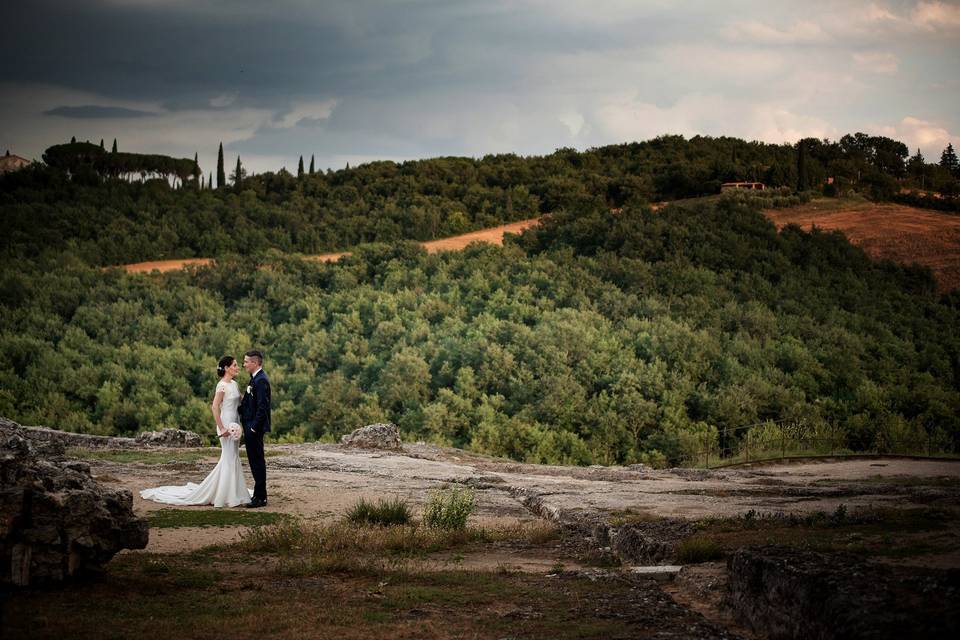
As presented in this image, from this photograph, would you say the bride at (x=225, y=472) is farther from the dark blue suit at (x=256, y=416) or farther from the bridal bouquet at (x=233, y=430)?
the dark blue suit at (x=256, y=416)

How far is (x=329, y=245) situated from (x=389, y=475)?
68.9 m

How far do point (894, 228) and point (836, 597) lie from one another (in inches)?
2721

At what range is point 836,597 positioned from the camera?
7.29 metres

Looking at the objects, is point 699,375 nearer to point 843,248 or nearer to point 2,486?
point 843,248

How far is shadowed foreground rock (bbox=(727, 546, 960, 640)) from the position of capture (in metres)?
6.52

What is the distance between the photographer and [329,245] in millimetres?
90312

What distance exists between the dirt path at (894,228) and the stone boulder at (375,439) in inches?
1813

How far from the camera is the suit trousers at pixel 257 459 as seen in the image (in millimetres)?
15867

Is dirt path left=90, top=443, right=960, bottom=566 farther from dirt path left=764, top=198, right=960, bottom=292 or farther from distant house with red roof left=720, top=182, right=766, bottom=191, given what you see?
distant house with red roof left=720, top=182, right=766, bottom=191

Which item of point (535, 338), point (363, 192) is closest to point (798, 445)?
point (535, 338)

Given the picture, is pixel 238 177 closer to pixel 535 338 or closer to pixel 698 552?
pixel 535 338

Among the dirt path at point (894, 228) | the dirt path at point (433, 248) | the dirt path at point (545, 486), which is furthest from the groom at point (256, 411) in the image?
the dirt path at point (433, 248)

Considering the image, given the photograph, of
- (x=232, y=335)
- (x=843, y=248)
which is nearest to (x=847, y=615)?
(x=232, y=335)

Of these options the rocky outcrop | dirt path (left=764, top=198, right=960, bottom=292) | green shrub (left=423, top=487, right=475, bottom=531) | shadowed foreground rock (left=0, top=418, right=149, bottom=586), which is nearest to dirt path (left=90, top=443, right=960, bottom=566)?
green shrub (left=423, top=487, right=475, bottom=531)
